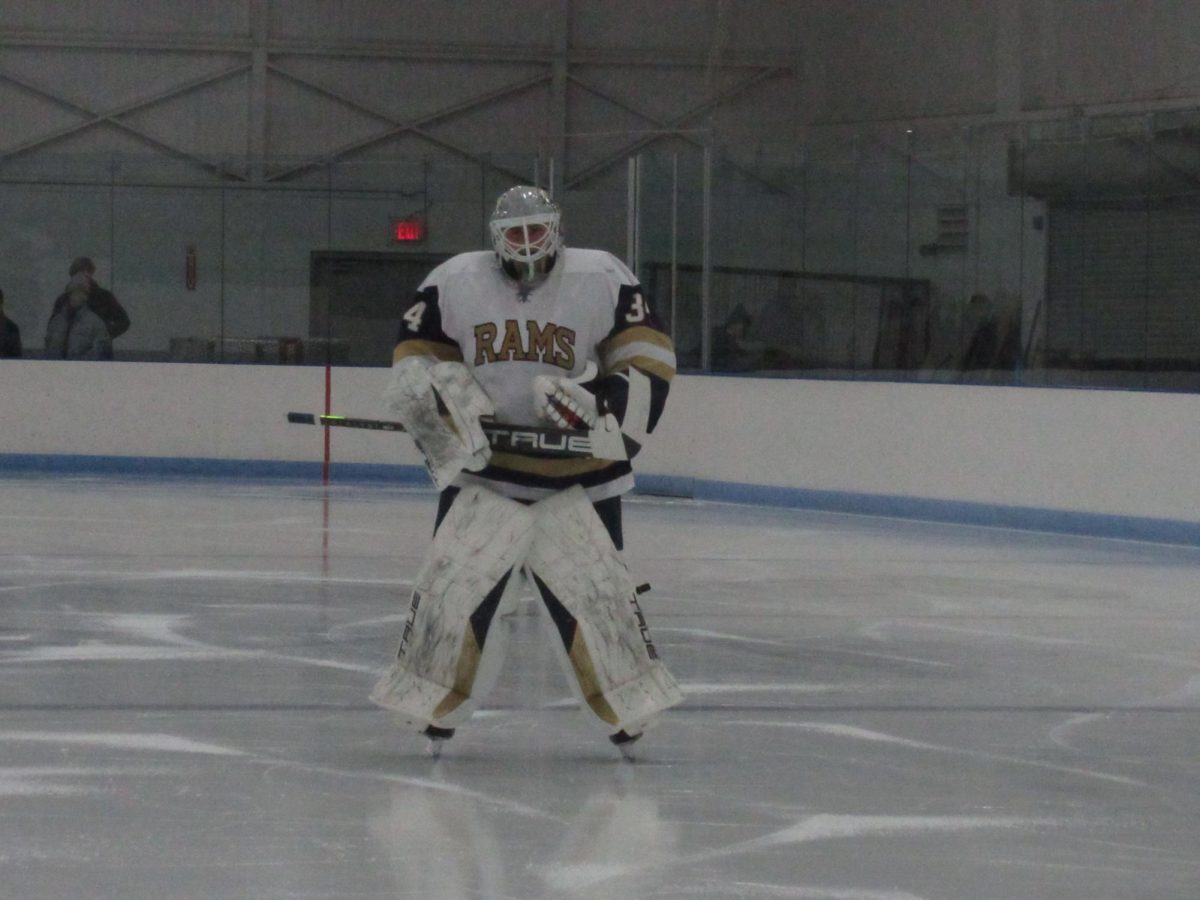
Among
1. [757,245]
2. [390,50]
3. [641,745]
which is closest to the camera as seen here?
[641,745]

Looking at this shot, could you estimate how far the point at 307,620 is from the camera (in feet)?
20.0

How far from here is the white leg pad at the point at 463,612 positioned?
13.2 feet

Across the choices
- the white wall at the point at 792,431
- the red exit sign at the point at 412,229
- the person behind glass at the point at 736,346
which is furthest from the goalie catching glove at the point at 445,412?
the red exit sign at the point at 412,229

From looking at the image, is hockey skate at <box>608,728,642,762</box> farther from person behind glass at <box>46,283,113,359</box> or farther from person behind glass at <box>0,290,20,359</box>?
person behind glass at <box>0,290,20,359</box>

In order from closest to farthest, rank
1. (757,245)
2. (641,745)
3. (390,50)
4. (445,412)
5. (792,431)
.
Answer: (445,412) < (641,745) < (792,431) < (757,245) < (390,50)

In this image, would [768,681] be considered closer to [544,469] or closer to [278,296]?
[544,469]

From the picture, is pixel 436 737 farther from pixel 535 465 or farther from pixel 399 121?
pixel 399 121

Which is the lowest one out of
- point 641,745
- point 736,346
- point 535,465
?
Answer: point 641,745

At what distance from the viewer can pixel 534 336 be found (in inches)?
160

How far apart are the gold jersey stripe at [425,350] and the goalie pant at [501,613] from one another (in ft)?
0.98

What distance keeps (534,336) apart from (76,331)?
8.78m

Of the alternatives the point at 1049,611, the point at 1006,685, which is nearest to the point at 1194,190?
the point at 1049,611

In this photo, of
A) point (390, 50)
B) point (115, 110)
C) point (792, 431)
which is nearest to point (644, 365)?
point (792, 431)

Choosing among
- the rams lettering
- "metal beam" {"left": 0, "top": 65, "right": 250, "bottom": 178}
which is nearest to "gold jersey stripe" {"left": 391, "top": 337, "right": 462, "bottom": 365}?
the rams lettering
